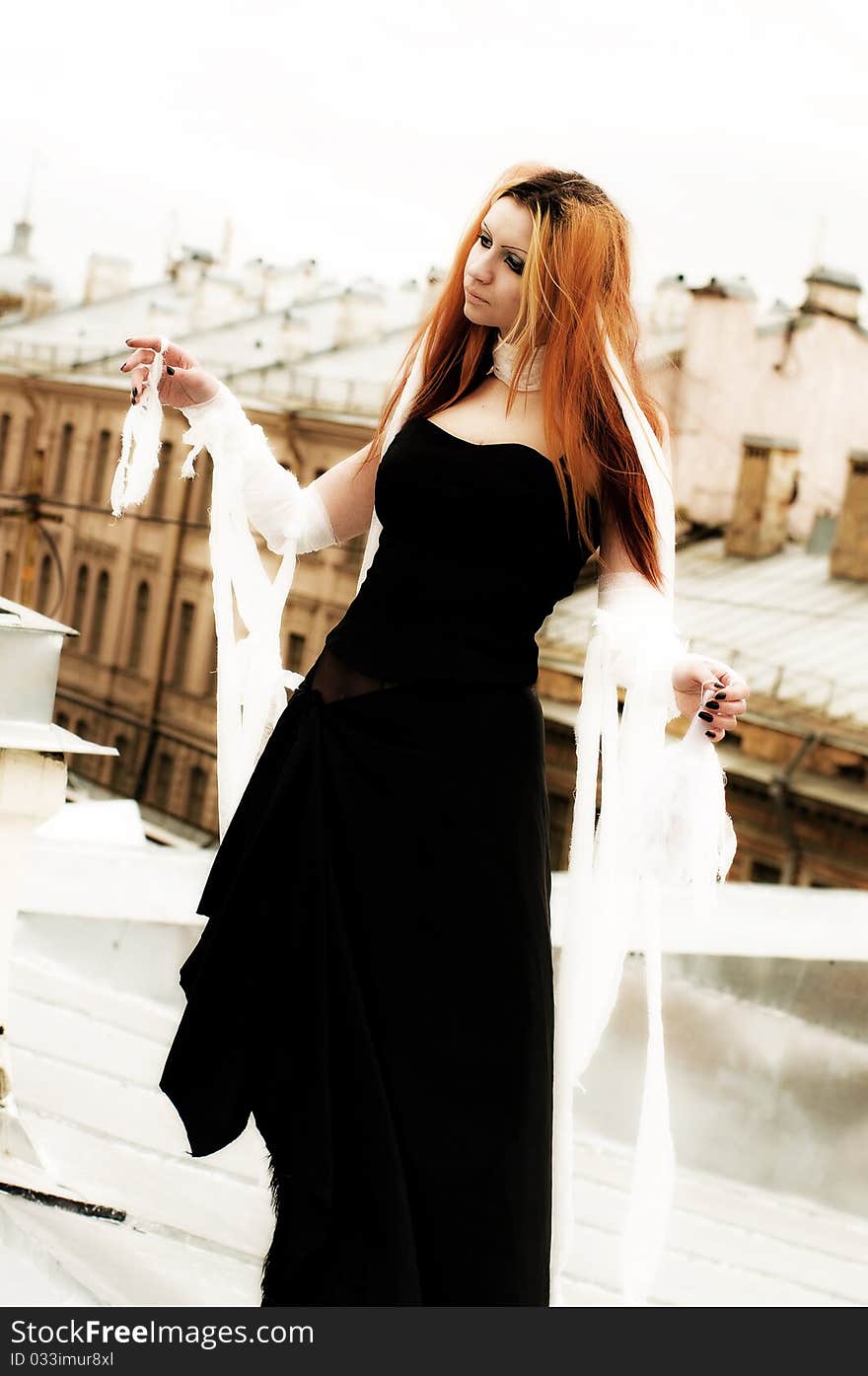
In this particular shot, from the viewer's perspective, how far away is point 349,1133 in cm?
137

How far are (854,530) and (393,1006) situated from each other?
11.3 metres

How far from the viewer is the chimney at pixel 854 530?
12.0 meters

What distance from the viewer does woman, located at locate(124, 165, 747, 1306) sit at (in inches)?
53.8

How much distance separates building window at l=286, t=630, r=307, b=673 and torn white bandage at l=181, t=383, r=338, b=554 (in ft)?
35.5

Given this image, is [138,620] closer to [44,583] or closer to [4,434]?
[44,583]

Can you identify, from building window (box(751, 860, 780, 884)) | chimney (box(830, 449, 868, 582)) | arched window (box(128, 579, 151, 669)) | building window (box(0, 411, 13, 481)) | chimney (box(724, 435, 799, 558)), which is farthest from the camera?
arched window (box(128, 579, 151, 669))

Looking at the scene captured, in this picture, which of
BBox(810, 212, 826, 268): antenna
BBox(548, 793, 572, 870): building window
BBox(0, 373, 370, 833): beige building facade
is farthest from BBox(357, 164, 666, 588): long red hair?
BBox(810, 212, 826, 268): antenna

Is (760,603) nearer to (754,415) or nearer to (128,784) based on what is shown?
(754,415)

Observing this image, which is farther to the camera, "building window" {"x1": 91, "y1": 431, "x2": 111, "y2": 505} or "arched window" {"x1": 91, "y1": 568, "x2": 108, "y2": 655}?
"arched window" {"x1": 91, "y1": 568, "x2": 108, "y2": 655}

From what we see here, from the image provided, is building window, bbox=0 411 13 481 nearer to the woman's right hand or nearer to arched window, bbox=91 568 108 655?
A: arched window, bbox=91 568 108 655

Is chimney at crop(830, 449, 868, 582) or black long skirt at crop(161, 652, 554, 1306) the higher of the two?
chimney at crop(830, 449, 868, 582)

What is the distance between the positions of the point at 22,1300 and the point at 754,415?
12402mm

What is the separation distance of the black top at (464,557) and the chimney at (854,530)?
11018 mm
